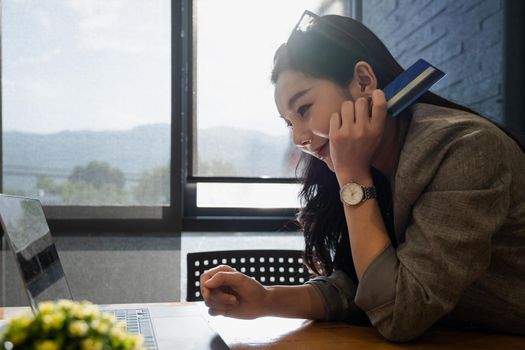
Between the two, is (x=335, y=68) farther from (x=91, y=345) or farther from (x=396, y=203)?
(x=91, y=345)

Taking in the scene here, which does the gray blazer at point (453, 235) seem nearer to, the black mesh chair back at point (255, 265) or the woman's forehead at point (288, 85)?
the woman's forehead at point (288, 85)

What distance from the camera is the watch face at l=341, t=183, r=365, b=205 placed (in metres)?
0.86

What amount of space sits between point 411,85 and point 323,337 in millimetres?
418

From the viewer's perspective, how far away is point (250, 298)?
0.90 metres

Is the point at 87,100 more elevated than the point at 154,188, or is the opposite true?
the point at 87,100

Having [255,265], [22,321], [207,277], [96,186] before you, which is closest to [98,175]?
[96,186]

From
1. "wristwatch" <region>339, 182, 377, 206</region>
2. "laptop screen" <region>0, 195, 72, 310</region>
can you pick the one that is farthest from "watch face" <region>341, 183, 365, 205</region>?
"laptop screen" <region>0, 195, 72, 310</region>

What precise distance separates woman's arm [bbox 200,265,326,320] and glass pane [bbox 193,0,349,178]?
1484 millimetres

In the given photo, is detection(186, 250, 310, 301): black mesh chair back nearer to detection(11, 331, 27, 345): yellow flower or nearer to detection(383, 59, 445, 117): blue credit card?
detection(383, 59, 445, 117): blue credit card

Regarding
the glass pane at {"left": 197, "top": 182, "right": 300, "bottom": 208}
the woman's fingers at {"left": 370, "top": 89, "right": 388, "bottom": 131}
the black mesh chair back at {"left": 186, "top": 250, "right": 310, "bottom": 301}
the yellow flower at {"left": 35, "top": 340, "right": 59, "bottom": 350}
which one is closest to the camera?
the yellow flower at {"left": 35, "top": 340, "right": 59, "bottom": 350}

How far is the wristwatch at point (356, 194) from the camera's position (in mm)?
855

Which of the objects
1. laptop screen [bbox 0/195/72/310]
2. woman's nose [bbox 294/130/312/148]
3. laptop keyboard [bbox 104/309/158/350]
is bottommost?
laptop keyboard [bbox 104/309/158/350]

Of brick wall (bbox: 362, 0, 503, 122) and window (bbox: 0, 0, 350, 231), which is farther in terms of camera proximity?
window (bbox: 0, 0, 350, 231)

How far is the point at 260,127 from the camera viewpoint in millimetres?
2434
